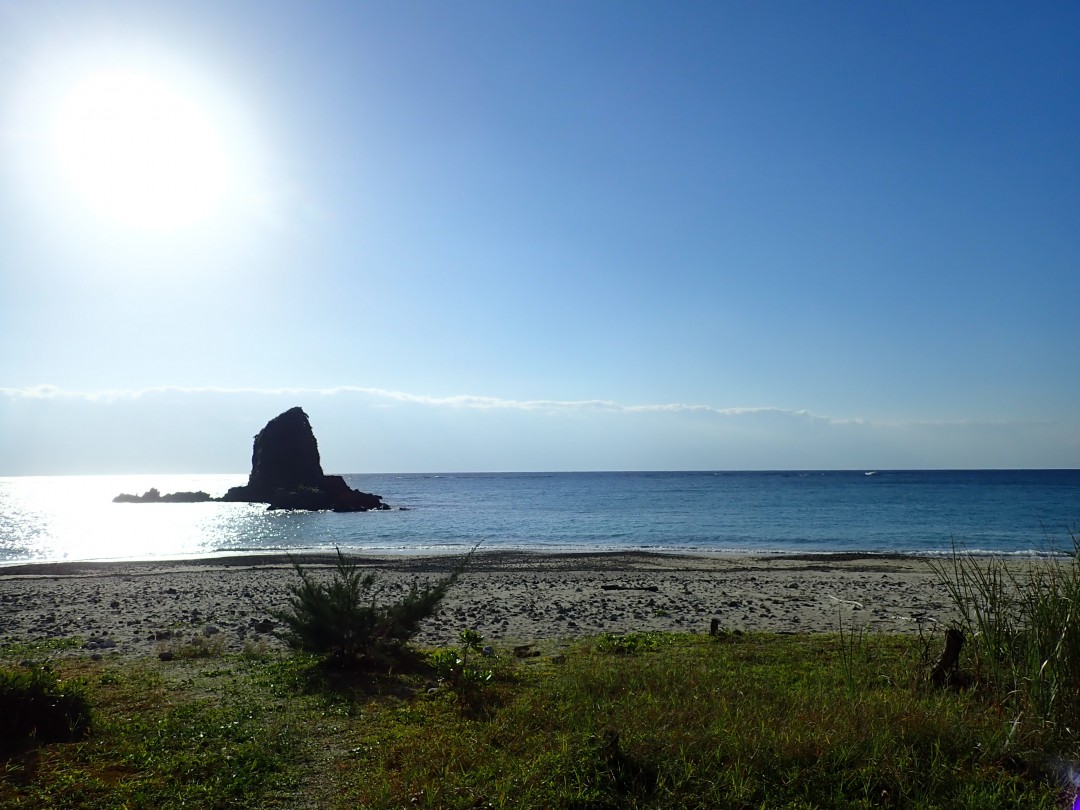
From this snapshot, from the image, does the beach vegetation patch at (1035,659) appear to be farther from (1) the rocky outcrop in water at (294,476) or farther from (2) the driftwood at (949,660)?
(1) the rocky outcrop in water at (294,476)

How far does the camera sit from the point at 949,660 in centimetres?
705

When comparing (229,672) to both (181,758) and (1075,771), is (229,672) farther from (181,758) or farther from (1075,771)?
(1075,771)

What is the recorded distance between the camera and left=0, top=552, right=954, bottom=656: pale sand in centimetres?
1322

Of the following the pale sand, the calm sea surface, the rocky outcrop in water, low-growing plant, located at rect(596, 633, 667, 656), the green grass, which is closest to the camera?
the green grass

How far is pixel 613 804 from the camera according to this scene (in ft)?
16.0

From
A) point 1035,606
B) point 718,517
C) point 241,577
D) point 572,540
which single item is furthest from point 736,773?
point 718,517

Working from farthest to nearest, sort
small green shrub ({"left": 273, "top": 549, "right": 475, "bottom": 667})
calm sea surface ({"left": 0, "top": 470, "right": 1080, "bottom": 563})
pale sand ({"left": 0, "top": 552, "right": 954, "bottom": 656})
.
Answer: calm sea surface ({"left": 0, "top": 470, "right": 1080, "bottom": 563}) < pale sand ({"left": 0, "top": 552, "right": 954, "bottom": 656}) < small green shrub ({"left": 273, "top": 549, "right": 475, "bottom": 667})

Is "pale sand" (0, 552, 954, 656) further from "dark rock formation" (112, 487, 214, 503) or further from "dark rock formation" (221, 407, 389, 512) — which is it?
"dark rock formation" (112, 487, 214, 503)

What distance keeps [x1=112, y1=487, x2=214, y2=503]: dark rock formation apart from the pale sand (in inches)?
4048

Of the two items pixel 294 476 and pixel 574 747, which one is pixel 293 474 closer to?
pixel 294 476

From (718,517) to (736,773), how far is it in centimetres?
5239

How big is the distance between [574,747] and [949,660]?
13.6 ft

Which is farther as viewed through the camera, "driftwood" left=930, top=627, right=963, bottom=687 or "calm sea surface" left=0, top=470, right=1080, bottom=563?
"calm sea surface" left=0, top=470, right=1080, bottom=563

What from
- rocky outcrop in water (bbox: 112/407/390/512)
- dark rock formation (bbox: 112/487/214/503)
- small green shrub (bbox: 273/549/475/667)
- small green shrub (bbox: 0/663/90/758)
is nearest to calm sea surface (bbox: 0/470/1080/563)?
rocky outcrop in water (bbox: 112/407/390/512)
